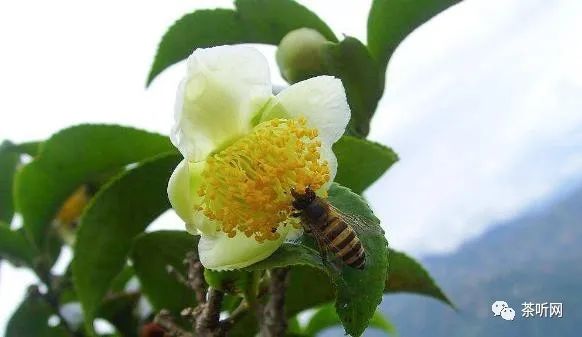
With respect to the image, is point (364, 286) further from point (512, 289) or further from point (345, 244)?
point (512, 289)

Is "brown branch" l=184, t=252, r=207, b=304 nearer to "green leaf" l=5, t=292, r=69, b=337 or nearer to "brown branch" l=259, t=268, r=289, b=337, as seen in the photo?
"brown branch" l=259, t=268, r=289, b=337

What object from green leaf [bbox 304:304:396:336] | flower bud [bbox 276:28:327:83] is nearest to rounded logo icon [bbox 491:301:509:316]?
green leaf [bbox 304:304:396:336]

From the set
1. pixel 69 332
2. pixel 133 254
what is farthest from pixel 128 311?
pixel 133 254

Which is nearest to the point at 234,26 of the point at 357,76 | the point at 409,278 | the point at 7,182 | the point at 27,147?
the point at 357,76

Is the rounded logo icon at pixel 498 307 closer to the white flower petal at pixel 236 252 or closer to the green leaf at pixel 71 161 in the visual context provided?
the green leaf at pixel 71 161

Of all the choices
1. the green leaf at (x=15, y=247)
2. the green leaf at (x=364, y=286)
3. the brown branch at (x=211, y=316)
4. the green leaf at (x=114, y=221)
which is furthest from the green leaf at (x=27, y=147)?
the green leaf at (x=364, y=286)
